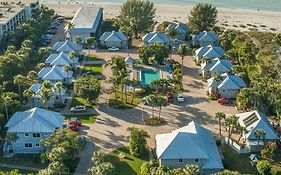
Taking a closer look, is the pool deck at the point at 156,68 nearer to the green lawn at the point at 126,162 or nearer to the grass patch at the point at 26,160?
Result: the green lawn at the point at 126,162

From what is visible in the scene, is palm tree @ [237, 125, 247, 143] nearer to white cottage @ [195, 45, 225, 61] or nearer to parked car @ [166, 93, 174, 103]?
parked car @ [166, 93, 174, 103]

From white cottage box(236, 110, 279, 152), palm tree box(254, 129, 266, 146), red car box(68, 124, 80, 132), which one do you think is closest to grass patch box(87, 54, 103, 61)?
red car box(68, 124, 80, 132)

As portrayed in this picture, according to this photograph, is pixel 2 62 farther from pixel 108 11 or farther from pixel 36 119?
pixel 108 11

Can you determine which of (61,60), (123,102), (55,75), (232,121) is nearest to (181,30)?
(61,60)

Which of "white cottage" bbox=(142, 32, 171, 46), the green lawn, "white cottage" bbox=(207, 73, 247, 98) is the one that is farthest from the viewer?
"white cottage" bbox=(142, 32, 171, 46)

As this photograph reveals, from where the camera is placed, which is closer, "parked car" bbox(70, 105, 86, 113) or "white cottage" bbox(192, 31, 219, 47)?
"parked car" bbox(70, 105, 86, 113)

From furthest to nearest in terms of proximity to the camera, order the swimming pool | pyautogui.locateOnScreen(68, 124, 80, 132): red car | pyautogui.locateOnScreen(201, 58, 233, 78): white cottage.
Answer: pyautogui.locateOnScreen(201, 58, 233, 78): white cottage
the swimming pool
pyautogui.locateOnScreen(68, 124, 80, 132): red car

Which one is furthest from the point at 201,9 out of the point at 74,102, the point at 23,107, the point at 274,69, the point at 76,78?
the point at 23,107

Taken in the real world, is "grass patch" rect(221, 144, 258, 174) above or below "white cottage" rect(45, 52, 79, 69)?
Answer: below
